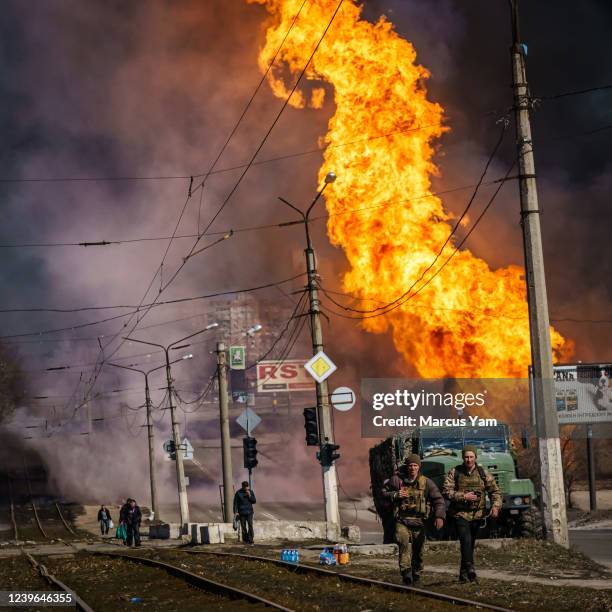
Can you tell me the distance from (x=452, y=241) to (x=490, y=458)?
19372 millimetres

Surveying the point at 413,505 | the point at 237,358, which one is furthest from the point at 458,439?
the point at 237,358

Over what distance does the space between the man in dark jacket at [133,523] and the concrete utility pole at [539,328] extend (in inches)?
702

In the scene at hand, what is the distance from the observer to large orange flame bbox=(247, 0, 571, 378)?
39125 millimetres

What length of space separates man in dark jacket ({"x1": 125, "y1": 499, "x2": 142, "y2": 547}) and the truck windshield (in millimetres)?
12321

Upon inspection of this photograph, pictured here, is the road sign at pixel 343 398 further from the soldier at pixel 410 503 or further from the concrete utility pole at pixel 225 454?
the soldier at pixel 410 503

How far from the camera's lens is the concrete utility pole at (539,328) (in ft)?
62.9

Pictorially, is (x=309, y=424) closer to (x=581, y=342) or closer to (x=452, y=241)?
(x=452, y=241)

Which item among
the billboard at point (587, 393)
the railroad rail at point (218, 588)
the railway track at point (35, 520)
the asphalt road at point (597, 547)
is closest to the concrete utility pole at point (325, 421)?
the asphalt road at point (597, 547)

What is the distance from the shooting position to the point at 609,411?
44875mm

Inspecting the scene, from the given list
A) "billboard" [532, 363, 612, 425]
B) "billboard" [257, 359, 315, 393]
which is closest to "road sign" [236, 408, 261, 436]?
"billboard" [532, 363, 612, 425]

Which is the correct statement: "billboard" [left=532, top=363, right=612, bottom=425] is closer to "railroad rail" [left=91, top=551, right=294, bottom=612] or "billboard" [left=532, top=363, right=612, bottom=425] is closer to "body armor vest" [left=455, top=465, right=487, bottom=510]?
"railroad rail" [left=91, top=551, right=294, bottom=612]

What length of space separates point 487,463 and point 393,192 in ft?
53.5

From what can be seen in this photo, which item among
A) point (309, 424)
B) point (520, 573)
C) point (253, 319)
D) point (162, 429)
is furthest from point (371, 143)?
point (253, 319)

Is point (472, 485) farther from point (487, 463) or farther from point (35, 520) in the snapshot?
point (35, 520)
